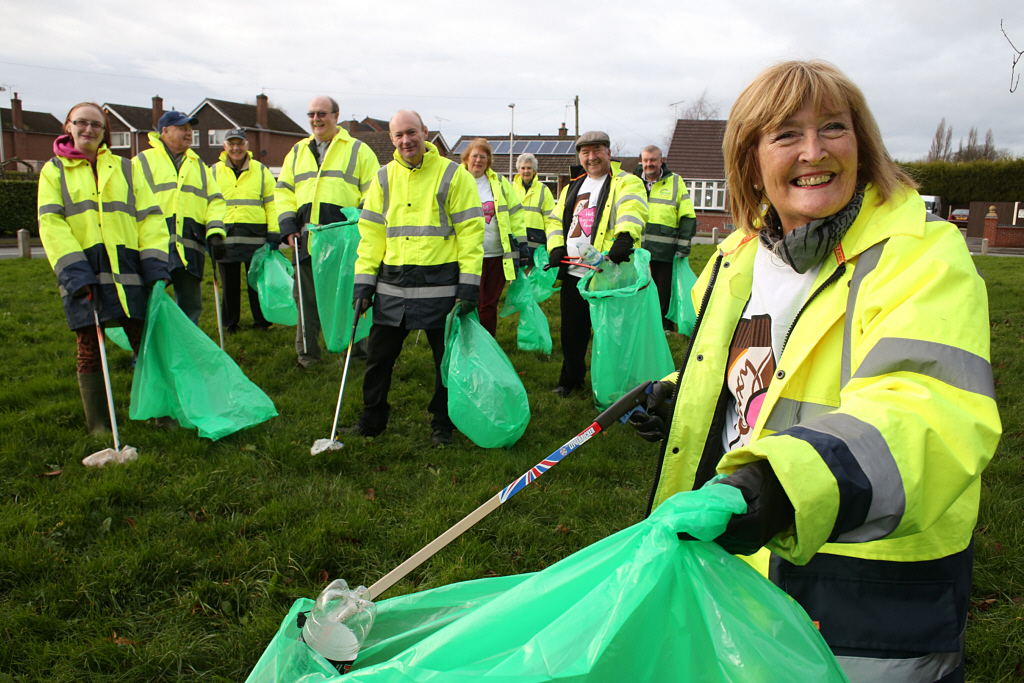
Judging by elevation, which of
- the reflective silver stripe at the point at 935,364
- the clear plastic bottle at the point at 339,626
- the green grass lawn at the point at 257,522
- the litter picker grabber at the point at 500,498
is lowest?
the green grass lawn at the point at 257,522

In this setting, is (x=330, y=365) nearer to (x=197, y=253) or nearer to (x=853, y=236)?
A: (x=197, y=253)

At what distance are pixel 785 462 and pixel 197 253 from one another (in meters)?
7.00

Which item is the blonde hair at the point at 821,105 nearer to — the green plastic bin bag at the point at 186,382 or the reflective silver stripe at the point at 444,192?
the reflective silver stripe at the point at 444,192

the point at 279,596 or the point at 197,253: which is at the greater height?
the point at 197,253

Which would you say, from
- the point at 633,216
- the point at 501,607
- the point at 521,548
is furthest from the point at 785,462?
the point at 633,216

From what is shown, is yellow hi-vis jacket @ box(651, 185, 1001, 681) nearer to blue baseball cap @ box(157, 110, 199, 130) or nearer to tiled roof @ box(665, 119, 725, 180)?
blue baseball cap @ box(157, 110, 199, 130)

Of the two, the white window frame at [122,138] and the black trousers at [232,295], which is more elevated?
the white window frame at [122,138]

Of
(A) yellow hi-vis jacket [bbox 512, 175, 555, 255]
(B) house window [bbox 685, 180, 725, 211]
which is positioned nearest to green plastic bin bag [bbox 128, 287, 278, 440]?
(A) yellow hi-vis jacket [bbox 512, 175, 555, 255]

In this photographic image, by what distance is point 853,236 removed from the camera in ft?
4.63

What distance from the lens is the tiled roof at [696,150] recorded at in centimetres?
3531

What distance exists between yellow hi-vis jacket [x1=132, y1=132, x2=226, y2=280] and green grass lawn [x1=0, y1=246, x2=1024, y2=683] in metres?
1.50

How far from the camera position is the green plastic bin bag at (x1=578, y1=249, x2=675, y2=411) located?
4.96 meters

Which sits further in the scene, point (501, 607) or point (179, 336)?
point (179, 336)

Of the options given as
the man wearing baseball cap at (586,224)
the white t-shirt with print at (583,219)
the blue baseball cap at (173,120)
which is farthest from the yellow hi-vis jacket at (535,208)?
the blue baseball cap at (173,120)
